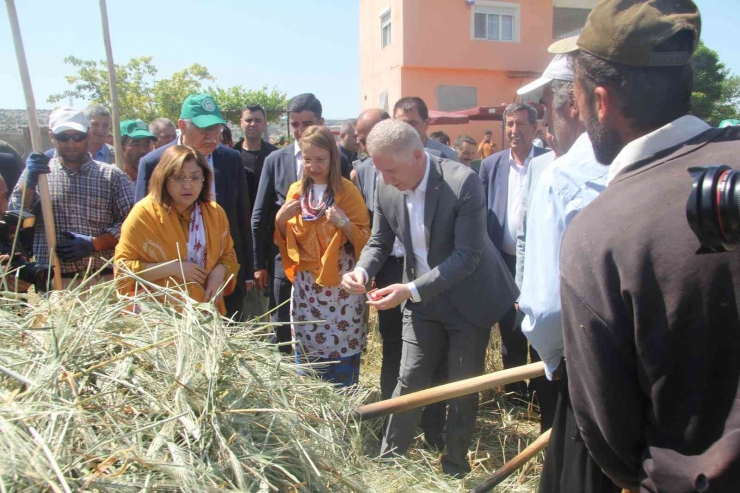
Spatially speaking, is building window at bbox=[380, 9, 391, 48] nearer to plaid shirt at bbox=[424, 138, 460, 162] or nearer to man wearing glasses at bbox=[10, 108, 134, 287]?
plaid shirt at bbox=[424, 138, 460, 162]

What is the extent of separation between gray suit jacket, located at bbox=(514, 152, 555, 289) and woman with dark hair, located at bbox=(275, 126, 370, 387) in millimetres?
958

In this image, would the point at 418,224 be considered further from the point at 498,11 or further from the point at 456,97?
the point at 498,11

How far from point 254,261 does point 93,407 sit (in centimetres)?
287

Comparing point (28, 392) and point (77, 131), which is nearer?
point (28, 392)

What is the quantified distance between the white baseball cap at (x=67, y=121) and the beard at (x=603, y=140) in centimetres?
342

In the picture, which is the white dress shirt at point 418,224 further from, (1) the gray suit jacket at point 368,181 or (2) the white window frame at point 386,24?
(2) the white window frame at point 386,24

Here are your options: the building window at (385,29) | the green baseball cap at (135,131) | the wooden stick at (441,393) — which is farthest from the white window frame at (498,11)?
the wooden stick at (441,393)

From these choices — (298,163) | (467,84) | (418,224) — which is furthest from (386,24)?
(418,224)

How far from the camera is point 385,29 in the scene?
903 inches

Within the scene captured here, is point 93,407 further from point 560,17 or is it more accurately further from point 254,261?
point 560,17

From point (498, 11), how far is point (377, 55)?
4.93 meters

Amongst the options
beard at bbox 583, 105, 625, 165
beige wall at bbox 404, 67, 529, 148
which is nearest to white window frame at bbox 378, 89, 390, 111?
beige wall at bbox 404, 67, 529, 148

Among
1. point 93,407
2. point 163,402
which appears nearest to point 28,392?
point 93,407

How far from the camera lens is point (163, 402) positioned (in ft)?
4.74
